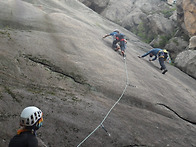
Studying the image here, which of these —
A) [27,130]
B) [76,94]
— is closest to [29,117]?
[27,130]

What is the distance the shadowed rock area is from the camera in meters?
4.57

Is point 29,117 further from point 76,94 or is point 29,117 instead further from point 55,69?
point 55,69

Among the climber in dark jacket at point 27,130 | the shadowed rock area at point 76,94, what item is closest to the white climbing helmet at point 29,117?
the climber in dark jacket at point 27,130

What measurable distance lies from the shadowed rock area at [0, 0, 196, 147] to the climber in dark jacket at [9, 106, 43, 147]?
0.84 metres

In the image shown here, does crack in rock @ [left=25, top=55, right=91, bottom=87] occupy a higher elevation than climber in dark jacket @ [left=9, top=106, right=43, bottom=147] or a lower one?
lower

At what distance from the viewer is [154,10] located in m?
27.9

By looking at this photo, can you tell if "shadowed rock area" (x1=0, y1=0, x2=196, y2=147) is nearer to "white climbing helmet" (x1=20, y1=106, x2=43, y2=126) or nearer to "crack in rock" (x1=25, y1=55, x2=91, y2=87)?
"crack in rock" (x1=25, y1=55, x2=91, y2=87)

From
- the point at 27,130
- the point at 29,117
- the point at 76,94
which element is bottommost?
the point at 76,94

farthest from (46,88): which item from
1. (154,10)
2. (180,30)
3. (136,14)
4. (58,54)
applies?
(154,10)

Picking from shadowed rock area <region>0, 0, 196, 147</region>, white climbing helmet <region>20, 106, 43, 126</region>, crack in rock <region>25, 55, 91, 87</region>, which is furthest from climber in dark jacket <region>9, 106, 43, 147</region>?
crack in rock <region>25, 55, 91, 87</region>

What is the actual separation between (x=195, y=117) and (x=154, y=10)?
23581 mm

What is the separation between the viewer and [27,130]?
125 inches

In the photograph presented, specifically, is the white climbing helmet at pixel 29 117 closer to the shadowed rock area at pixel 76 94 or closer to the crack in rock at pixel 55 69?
the shadowed rock area at pixel 76 94

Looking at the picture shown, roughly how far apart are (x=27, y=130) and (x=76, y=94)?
2618 mm
